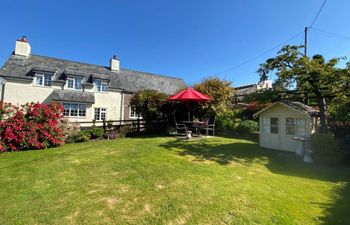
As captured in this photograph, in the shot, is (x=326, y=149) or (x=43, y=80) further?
(x=43, y=80)

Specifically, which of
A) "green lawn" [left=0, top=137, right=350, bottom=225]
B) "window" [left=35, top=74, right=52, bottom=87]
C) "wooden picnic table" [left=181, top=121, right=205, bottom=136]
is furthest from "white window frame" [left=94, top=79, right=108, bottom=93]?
"green lawn" [left=0, top=137, right=350, bottom=225]

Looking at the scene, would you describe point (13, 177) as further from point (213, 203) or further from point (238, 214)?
point (238, 214)

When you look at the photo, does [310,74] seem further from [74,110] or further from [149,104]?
[74,110]

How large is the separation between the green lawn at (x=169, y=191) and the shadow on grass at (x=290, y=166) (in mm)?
31

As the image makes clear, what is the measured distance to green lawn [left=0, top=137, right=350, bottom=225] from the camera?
3236 mm

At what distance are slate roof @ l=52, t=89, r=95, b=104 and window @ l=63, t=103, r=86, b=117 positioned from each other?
2.38 ft

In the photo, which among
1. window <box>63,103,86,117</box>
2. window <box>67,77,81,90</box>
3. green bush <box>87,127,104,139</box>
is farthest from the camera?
window <box>67,77,81,90</box>

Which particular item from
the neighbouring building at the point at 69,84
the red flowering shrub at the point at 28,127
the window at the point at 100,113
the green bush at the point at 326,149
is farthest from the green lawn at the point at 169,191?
the window at the point at 100,113

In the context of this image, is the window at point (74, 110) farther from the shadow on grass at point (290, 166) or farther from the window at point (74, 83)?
the shadow on grass at point (290, 166)

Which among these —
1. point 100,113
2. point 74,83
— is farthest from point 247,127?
point 74,83

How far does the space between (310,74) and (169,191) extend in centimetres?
836

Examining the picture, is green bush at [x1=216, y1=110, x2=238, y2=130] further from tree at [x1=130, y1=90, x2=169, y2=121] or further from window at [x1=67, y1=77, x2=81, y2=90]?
window at [x1=67, y1=77, x2=81, y2=90]

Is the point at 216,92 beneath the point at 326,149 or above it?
above

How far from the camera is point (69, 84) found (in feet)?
64.4
